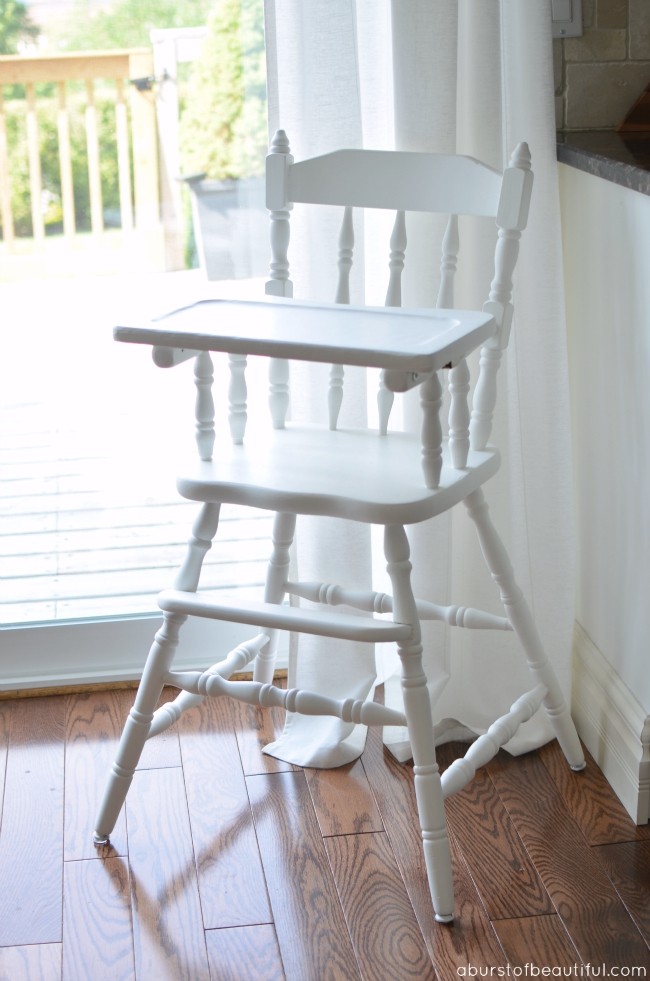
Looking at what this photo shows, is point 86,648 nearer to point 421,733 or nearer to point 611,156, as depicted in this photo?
point 421,733

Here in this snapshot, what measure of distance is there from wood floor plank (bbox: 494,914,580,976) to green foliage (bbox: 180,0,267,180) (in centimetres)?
128

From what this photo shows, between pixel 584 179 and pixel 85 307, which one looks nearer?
pixel 584 179

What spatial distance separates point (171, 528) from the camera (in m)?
2.20

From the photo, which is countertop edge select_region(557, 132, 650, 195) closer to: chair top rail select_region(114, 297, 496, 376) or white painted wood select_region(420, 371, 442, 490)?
chair top rail select_region(114, 297, 496, 376)

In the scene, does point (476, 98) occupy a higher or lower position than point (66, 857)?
higher

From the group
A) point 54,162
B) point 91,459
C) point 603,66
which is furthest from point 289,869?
point 603,66

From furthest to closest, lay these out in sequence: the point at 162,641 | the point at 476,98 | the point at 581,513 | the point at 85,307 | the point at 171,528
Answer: the point at 171,528
the point at 85,307
the point at 581,513
the point at 476,98
the point at 162,641

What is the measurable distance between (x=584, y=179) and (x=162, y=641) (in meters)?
0.97

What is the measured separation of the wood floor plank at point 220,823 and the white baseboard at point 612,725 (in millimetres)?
581

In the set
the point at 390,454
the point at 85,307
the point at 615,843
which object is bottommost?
the point at 615,843

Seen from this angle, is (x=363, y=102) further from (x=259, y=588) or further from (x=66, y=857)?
(x=66, y=857)

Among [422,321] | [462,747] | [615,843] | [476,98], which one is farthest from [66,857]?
[476,98]

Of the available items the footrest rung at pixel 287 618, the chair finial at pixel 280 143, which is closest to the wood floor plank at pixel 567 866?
the footrest rung at pixel 287 618

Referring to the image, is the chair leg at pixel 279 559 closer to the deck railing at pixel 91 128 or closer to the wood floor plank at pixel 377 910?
the wood floor plank at pixel 377 910
